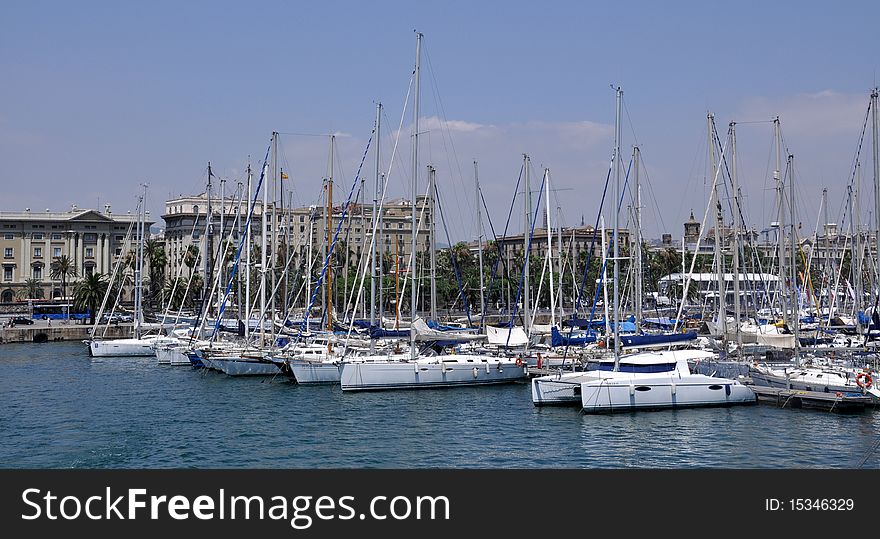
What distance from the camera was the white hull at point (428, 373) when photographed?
4547cm

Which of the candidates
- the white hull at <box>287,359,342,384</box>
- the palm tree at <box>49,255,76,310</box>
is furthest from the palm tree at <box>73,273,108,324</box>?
the white hull at <box>287,359,342,384</box>

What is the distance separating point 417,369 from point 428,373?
0.59 m

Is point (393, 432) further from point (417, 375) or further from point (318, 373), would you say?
point (318, 373)

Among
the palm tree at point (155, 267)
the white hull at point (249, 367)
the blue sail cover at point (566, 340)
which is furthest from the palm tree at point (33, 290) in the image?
the blue sail cover at point (566, 340)

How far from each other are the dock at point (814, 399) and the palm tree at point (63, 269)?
10439 cm

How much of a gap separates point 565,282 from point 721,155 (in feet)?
220

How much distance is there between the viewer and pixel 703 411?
38.9m

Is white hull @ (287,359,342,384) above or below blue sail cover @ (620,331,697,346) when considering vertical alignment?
below

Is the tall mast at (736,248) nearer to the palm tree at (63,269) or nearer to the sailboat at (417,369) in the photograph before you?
the sailboat at (417,369)

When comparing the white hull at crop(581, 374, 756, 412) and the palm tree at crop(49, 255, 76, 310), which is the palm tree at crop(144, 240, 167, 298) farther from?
the white hull at crop(581, 374, 756, 412)

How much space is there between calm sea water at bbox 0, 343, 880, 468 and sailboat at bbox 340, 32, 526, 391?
32.1 inches

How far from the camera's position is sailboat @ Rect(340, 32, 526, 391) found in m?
45.5

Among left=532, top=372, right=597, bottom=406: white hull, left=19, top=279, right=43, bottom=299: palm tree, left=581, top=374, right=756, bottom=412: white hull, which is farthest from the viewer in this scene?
left=19, top=279, right=43, bottom=299: palm tree
